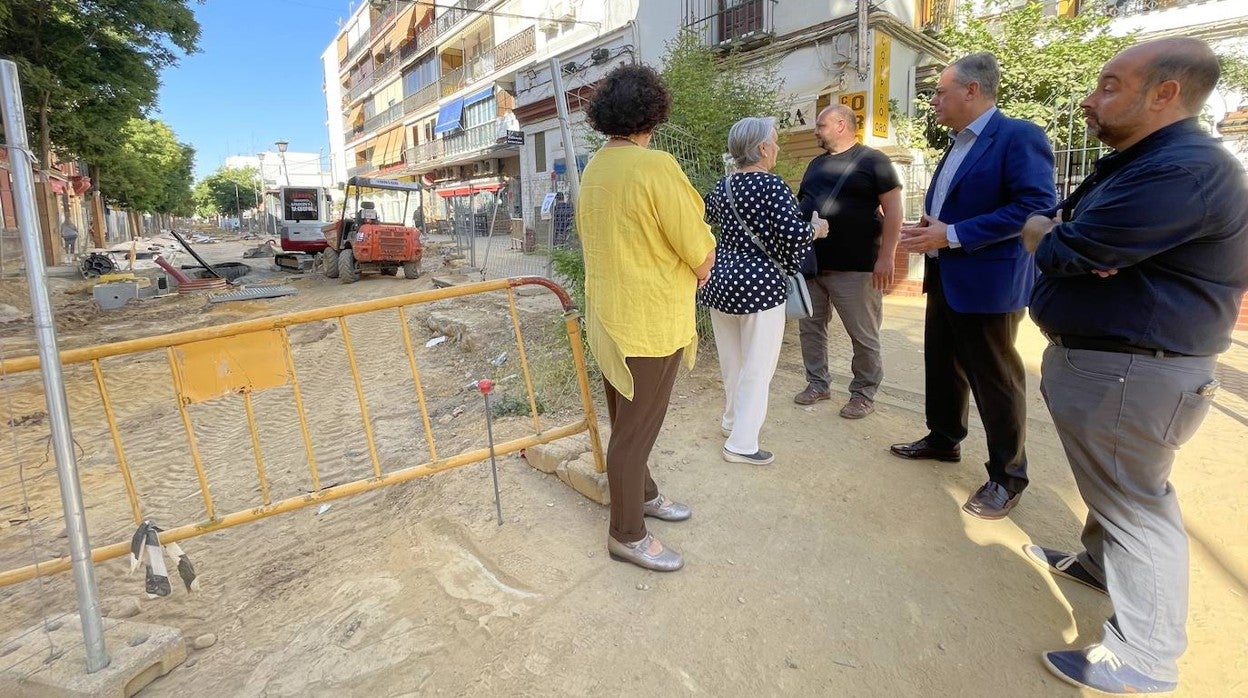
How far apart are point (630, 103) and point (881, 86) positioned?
31.0 feet

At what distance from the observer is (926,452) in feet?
10.5

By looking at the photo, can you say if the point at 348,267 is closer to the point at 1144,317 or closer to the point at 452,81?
the point at 1144,317

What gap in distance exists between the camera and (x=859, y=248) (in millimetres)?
3568

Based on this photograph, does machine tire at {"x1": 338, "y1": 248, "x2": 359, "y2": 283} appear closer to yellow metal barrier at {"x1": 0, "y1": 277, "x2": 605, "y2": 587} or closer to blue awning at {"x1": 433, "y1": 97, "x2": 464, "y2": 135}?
yellow metal barrier at {"x1": 0, "y1": 277, "x2": 605, "y2": 587}

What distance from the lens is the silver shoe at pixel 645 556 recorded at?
7.74ft

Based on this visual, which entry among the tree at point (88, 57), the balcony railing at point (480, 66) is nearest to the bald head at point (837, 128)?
the tree at point (88, 57)

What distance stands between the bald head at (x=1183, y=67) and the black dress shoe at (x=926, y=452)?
187 cm

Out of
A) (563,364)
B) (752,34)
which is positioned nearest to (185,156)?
(752,34)

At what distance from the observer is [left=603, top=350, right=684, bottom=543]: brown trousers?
221cm

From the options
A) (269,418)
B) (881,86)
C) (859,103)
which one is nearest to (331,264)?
(269,418)

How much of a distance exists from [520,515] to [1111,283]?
7.75 ft

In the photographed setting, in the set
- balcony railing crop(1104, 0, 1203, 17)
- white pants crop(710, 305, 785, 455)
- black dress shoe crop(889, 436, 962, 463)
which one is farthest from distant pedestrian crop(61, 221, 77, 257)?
balcony railing crop(1104, 0, 1203, 17)

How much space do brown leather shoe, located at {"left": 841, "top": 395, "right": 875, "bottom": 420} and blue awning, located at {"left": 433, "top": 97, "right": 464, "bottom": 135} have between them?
92.6 feet

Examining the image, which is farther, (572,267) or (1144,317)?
(572,267)
